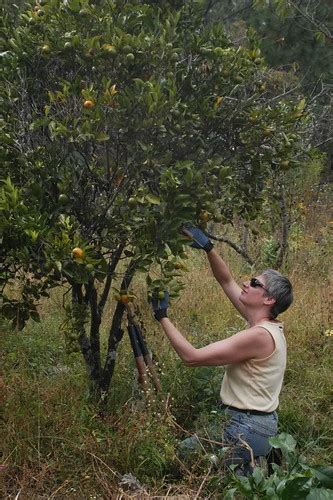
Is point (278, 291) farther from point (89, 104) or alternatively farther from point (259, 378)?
point (89, 104)

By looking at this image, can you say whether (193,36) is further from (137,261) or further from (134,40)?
(137,261)

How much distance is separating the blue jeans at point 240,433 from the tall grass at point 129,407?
0.11m

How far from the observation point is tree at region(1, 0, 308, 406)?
3088 mm

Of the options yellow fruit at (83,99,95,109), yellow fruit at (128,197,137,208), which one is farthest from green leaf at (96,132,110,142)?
yellow fruit at (128,197,137,208)

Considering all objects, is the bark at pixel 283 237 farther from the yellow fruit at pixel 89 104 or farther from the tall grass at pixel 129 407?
the yellow fruit at pixel 89 104

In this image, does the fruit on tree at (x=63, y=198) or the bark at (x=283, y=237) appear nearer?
the fruit on tree at (x=63, y=198)

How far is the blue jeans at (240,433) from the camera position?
3496 mm

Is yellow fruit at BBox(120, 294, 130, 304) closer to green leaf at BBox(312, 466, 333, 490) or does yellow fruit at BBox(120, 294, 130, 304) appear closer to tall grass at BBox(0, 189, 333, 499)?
tall grass at BBox(0, 189, 333, 499)

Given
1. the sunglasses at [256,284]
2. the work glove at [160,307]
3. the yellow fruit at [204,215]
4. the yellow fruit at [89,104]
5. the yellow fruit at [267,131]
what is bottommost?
the work glove at [160,307]

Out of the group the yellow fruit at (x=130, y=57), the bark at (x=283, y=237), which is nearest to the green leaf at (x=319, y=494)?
the yellow fruit at (x=130, y=57)

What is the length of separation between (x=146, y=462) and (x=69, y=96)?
1.79 meters

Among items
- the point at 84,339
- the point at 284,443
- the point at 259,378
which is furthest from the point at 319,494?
the point at 84,339

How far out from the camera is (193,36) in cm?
351

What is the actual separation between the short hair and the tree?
0.42 metres
